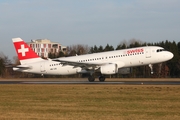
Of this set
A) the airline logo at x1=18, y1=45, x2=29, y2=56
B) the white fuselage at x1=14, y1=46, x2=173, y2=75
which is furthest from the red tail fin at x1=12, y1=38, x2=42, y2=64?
the white fuselage at x1=14, y1=46, x2=173, y2=75

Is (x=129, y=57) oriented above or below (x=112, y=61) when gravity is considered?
above

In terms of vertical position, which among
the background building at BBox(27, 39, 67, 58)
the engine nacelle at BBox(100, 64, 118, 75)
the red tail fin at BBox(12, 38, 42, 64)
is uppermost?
the background building at BBox(27, 39, 67, 58)

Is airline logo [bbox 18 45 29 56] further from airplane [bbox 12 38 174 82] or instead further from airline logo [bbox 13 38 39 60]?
airplane [bbox 12 38 174 82]

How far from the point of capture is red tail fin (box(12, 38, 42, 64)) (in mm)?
53656

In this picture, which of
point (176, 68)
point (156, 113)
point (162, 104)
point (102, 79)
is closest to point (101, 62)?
point (102, 79)

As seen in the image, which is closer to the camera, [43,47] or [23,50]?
[23,50]

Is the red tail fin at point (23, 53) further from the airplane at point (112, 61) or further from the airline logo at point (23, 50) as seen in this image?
the airplane at point (112, 61)

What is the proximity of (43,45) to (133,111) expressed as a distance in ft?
598

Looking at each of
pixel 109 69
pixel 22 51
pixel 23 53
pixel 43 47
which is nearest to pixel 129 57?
pixel 109 69

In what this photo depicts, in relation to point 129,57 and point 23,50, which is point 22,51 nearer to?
point 23,50

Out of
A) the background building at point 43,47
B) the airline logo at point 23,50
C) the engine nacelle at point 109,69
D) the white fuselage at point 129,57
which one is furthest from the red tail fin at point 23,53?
the background building at point 43,47

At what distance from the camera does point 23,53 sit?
53.8 metres

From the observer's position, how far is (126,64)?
47.7m

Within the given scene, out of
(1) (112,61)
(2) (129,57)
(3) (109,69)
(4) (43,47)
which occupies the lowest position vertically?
(3) (109,69)
